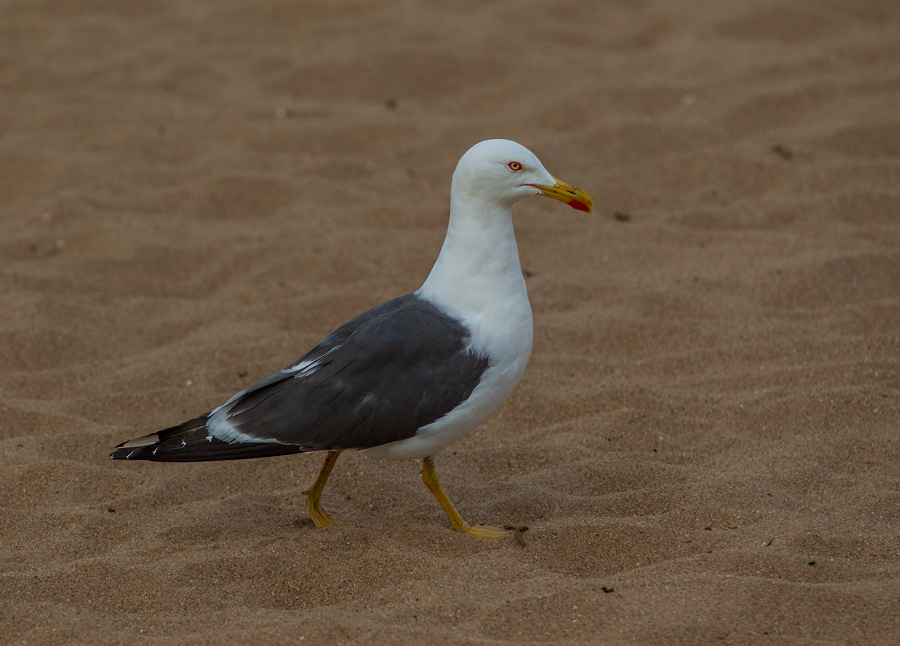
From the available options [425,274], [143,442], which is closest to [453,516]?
[143,442]

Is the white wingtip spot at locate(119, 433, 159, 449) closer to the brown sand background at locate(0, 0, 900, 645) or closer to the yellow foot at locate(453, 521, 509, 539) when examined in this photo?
the brown sand background at locate(0, 0, 900, 645)

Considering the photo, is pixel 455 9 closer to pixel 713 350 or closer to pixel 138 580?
pixel 713 350

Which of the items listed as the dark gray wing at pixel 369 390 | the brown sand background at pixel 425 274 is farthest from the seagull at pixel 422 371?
the brown sand background at pixel 425 274

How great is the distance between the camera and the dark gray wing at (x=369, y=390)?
318 centimetres

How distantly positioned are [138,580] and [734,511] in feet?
6.50

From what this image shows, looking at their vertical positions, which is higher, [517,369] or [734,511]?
[517,369]

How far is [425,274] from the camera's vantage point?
5402 mm

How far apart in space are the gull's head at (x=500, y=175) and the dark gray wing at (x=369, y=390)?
1.47 feet

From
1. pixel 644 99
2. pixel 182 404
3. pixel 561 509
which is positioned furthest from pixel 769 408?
pixel 644 99

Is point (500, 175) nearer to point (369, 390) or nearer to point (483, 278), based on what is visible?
point (483, 278)

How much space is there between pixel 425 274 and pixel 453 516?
227cm

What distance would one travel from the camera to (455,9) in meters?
8.57

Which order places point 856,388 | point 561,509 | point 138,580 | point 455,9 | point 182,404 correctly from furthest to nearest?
point 455,9, point 182,404, point 856,388, point 561,509, point 138,580

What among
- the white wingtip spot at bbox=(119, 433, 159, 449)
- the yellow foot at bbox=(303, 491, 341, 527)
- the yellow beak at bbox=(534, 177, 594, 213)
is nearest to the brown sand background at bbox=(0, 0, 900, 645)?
the yellow foot at bbox=(303, 491, 341, 527)
